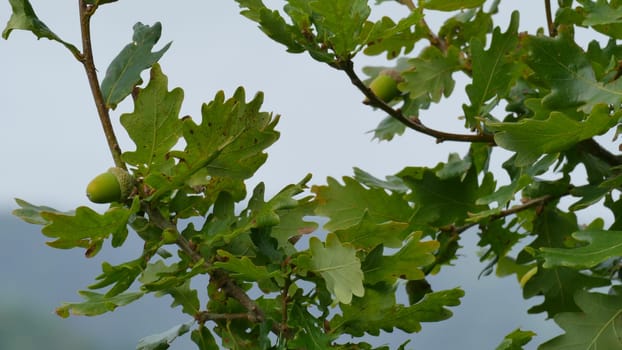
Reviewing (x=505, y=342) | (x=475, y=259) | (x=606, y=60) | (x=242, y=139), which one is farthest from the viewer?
Answer: (x=475, y=259)

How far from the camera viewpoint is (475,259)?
5.77 ft

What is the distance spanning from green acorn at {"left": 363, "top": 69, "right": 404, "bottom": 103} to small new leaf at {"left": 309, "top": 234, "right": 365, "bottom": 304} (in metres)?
0.60

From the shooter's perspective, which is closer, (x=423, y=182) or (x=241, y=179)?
(x=241, y=179)

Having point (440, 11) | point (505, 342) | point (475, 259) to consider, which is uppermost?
point (440, 11)

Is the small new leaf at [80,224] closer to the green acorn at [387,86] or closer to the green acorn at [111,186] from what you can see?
the green acorn at [111,186]

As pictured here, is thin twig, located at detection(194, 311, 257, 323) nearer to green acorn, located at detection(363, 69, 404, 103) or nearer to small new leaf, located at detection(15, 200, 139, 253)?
small new leaf, located at detection(15, 200, 139, 253)

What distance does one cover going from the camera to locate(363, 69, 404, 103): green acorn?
140cm

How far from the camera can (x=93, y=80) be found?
0.86m

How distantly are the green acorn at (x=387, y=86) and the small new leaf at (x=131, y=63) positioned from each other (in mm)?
534

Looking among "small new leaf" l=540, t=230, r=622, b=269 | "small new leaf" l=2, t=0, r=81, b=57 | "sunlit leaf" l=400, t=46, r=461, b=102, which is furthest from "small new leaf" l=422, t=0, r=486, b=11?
"small new leaf" l=2, t=0, r=81, b=57

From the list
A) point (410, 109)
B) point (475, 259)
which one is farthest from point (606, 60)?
point (475, 259)

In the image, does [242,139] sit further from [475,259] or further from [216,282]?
[475,259]

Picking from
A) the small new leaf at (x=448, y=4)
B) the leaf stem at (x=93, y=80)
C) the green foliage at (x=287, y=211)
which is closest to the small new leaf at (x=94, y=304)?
the green foliage at (x=287, y=211)

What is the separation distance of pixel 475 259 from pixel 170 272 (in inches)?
40.5
